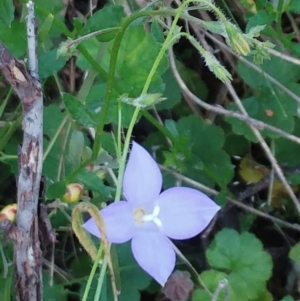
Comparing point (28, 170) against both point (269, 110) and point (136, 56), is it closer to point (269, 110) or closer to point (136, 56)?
point (136, 56)

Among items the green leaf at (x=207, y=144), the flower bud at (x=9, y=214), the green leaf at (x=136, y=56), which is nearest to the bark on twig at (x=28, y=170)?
the flower bud at (x=9, y=214)

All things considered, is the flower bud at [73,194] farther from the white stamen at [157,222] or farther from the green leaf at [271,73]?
the green leaf at [271,73]

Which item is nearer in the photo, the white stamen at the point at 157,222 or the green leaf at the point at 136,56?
the white stamen at the point at 157,222

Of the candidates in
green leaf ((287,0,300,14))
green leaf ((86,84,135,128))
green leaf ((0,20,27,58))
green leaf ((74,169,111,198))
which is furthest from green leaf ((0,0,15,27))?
green leaf ((287,0,300,14))

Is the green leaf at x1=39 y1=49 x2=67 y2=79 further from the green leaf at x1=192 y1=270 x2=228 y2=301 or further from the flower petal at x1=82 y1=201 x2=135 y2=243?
the green leaf at x1=192 y1=270 x2=228 y2=301

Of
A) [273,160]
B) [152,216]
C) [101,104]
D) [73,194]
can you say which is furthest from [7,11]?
[273,160]

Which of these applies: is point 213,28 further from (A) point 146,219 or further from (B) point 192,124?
(B) point 192,124
